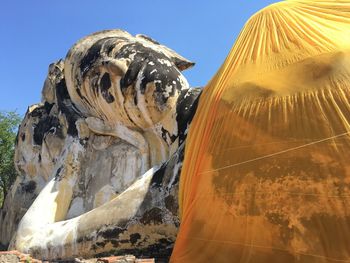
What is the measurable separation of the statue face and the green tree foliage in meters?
9.38

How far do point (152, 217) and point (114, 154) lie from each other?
1846 mm

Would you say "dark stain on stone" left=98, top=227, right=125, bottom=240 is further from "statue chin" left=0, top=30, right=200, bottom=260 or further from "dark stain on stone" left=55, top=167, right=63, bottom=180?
"dark stain on stone" left=55, top=167, right=63, bottom=180

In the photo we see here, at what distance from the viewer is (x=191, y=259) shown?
3371 mm

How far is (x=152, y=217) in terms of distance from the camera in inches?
181

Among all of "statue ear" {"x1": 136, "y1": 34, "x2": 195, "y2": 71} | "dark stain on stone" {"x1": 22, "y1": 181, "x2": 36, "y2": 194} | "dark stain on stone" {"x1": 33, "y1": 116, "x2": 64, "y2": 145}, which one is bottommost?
"dark stain on stone" {"x1": 22, "y1": 181, "x2": 36, "y2": 194}

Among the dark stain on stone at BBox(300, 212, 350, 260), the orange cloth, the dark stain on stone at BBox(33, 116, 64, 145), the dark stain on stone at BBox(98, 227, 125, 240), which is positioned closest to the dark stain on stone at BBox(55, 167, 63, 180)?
the dark stain on stone at BBox(33, 116, 64, 145)

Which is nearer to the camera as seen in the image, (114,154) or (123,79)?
(123,79)

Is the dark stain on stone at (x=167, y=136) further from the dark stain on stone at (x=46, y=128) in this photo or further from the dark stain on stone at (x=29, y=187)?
the dark stain on stone at (x=29, y=187)

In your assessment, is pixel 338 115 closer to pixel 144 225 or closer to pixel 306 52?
pixel 306 52

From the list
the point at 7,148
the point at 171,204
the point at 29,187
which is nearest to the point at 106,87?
the point at 171,204

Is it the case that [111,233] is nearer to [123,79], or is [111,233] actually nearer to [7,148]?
[123,79]

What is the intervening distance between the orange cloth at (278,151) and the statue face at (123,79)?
200 centimetres

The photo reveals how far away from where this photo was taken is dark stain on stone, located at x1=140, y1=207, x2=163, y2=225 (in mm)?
4564

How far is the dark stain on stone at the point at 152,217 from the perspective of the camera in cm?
456
